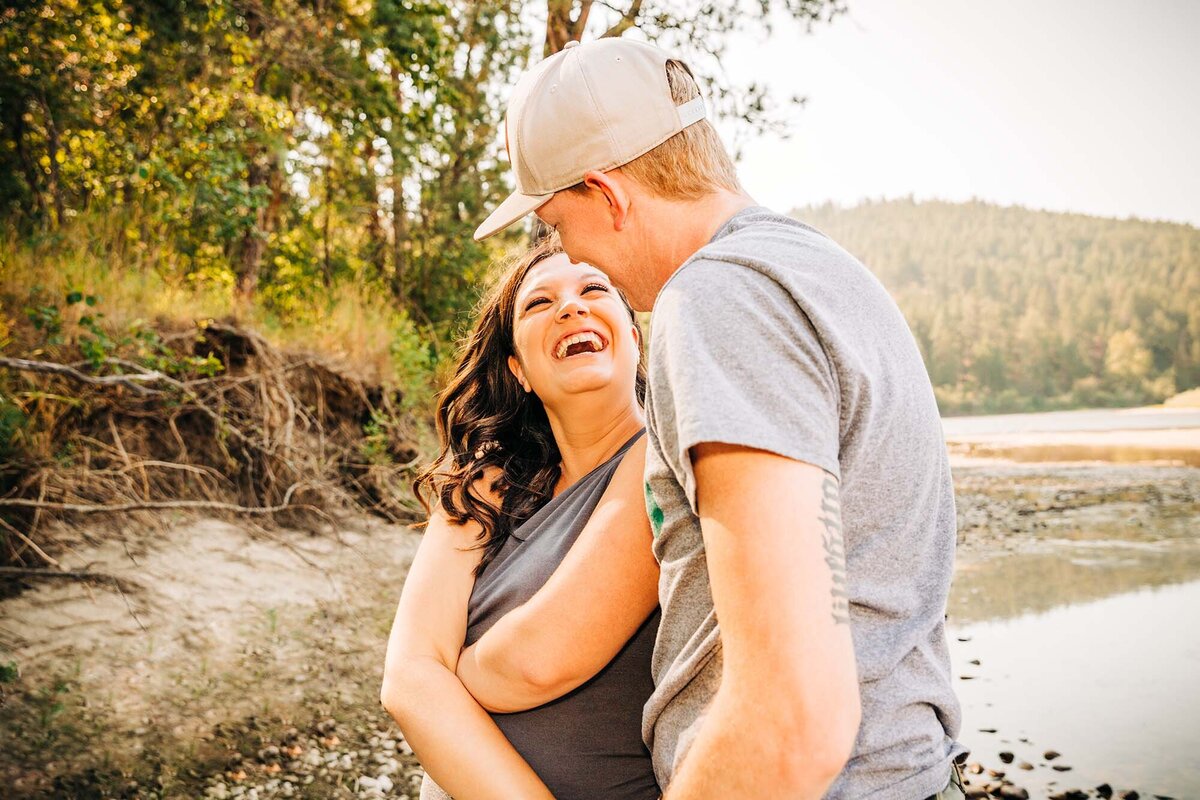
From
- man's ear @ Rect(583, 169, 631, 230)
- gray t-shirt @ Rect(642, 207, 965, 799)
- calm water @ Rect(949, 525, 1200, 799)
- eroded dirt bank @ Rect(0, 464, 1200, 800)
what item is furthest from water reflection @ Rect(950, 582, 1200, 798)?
man's ear @ Rect(583, 169, 631, 230)

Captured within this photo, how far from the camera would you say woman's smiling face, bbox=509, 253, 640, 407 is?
2355 millimetres

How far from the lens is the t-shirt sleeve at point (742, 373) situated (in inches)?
41.0

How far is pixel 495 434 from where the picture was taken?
9.03ft

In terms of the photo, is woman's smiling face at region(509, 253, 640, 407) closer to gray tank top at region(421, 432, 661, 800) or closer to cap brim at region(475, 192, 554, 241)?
cap brim at region(475, 192, 554, 241)

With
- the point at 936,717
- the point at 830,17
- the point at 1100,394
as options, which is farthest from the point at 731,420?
the point at 1100,394

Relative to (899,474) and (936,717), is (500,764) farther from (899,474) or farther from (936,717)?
(899,474)

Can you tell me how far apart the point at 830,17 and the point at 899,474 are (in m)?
10.7

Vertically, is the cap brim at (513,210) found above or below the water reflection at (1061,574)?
above

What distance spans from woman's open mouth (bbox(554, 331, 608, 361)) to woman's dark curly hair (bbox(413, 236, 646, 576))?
0.69ft

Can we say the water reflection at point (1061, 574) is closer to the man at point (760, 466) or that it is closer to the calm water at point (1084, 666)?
the calm water at point (1084, 666)

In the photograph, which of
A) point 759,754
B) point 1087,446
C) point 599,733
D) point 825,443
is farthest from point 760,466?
point 1087,446

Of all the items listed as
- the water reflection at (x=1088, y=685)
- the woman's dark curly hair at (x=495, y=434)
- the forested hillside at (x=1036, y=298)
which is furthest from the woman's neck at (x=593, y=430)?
the forested hillside at (x=1036, y=298)

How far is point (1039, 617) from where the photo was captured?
8969mm

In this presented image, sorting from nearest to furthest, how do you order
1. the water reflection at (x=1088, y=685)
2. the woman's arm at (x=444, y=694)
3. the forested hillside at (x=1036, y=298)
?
the woman's arm at (x=444, y=694) < the water reflection at (x=1088, y=685) < the forested hillside at (x=1036, y=298)
